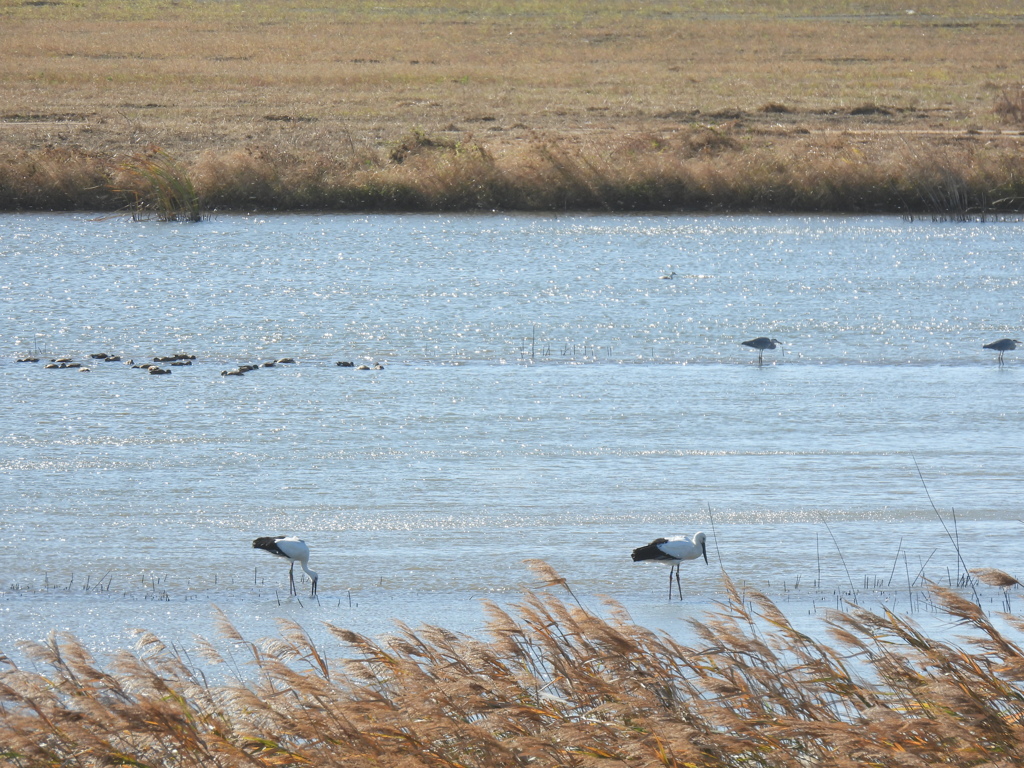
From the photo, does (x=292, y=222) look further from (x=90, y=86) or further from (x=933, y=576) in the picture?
(x=90, y=86)

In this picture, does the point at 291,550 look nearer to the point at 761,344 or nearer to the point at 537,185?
the point at 761,344

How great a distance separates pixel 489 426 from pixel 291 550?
384cm

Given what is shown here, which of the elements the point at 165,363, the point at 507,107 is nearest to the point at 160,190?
the point at 165,363

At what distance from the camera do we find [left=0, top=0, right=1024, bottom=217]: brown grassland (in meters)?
23.4

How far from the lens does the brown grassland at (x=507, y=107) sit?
23406 mm

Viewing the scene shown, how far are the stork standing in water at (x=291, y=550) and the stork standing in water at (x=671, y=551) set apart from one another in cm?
181

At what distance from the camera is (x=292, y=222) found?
2238 centimetres

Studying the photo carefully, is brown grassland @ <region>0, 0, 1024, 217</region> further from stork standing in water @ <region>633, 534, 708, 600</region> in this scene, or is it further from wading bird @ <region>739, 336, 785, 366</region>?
stork standing in water @ <region>633, 534, 708, 600</region>

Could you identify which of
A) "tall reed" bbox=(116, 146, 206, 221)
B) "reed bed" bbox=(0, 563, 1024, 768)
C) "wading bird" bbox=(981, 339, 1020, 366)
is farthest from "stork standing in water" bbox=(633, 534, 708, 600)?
"tall reed" bbox=(116, 146, 206, 221)

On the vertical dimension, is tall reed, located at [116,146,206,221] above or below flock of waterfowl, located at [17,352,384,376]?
above

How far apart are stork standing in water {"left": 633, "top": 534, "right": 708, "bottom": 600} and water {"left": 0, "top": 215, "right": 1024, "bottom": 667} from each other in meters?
0.22

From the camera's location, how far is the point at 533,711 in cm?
426

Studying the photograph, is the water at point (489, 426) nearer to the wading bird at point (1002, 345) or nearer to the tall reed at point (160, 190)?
the wading bird at point (1002, 345)

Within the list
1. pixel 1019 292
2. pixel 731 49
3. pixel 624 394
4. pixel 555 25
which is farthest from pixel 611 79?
pixel 624 394
